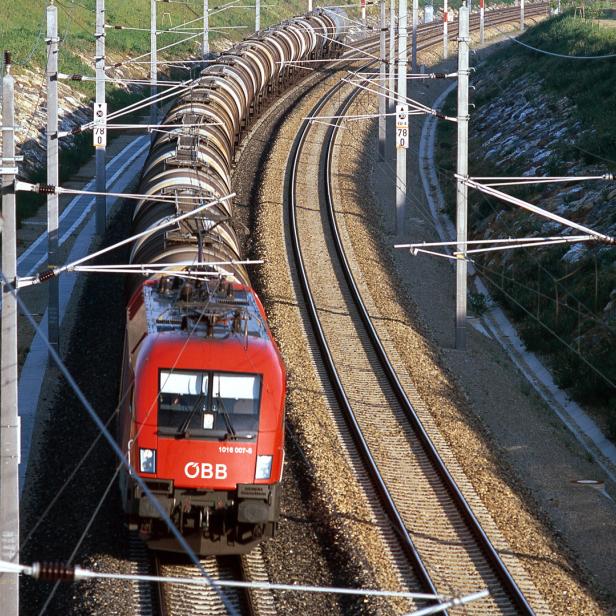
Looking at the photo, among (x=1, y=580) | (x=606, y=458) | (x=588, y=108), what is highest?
(x=588, y=108)

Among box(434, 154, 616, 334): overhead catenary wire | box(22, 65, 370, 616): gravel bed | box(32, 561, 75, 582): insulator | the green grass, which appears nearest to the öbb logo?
box(22, 65, 370, 616): gravel bed

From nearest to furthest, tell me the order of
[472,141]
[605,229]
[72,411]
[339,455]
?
[339,455] → [72,411] → [605,229] → [472,141]

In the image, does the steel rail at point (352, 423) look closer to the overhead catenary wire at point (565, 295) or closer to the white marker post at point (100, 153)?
the overhead catenary wire at point (565, 295)

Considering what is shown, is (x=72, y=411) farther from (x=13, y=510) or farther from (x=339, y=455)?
(x=13, y=510)

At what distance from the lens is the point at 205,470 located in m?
14.7

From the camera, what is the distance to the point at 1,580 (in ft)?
36.3

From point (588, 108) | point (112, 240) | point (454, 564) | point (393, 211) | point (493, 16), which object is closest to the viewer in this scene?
point (454, 564)

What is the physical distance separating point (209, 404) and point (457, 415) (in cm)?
829

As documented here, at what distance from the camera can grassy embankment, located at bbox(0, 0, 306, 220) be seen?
4794 centimetres

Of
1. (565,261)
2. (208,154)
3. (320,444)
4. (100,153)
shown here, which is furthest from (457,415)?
(100,153)

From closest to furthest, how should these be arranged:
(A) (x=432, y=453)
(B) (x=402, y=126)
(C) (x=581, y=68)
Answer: (A) (x=432, y=453) → (B) (x=402, y=126) → (C) (x=581, y=68)

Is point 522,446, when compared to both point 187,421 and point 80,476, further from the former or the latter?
point 187,421

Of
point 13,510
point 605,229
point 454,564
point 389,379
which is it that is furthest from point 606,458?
point 13,510

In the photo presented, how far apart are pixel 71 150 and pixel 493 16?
56.6m
